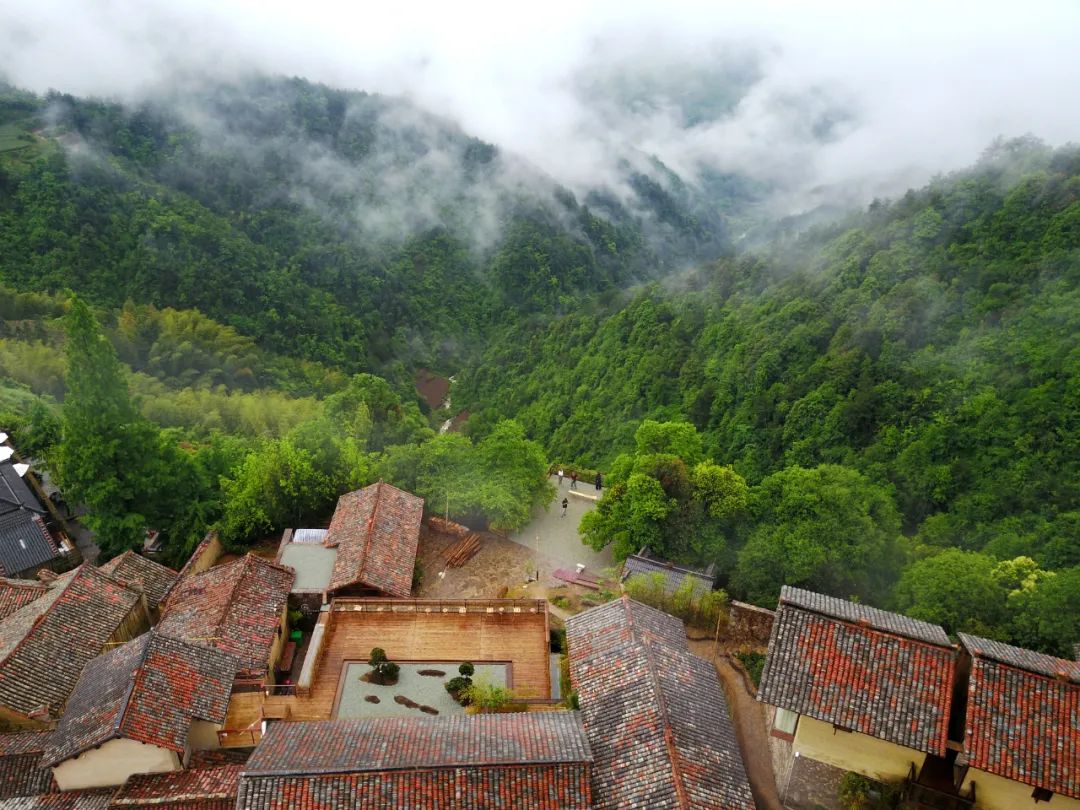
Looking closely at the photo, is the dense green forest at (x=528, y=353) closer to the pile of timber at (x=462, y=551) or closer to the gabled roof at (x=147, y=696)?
the pile of timber at (x=462, y=551)

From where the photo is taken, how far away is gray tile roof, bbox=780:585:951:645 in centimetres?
2038

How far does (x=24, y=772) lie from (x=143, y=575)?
11.0 metres

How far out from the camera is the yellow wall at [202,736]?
23688 millimetres

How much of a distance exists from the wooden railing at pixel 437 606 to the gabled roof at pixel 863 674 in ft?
39.4

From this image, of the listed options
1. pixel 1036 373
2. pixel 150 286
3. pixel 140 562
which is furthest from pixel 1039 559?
pixel 150 286

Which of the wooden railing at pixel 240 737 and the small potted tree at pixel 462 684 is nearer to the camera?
the wooden railing at pixel 240 737

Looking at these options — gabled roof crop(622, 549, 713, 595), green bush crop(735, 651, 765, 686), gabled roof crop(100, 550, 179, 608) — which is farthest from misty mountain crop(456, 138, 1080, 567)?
gabled roof crop(100, 550, 179, 608)

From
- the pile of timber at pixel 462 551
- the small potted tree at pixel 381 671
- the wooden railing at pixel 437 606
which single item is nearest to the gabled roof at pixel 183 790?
the small potted tree at pixel 381 671

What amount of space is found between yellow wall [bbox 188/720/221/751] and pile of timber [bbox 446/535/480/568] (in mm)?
14073

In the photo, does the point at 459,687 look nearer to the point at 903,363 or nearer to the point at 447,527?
the point at 447,527

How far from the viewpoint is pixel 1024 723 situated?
704 inches

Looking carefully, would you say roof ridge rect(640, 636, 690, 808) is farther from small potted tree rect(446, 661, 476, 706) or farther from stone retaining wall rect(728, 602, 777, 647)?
stone retaining wall rect(728, 602, 777, 647)

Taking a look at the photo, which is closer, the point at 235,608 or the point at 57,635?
the point at 57,635

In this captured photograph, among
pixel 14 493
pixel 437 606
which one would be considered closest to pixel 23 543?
pixel 14 493
